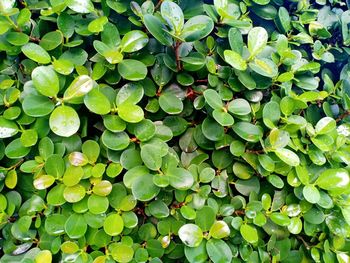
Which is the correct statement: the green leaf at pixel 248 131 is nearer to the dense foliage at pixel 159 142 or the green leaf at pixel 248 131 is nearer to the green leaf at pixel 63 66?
the dense foliage at pixel 159 142

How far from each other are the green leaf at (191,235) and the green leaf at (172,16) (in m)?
0.44

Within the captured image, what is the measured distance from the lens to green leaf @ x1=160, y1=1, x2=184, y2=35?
2.57 feet

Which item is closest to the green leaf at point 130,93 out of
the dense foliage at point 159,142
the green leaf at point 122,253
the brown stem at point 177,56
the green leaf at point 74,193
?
the dense foliage at point 159,142

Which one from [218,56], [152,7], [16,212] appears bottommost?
[16,212]

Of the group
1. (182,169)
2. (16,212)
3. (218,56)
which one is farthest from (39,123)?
(218,56)

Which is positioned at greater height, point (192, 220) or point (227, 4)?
point (227, 4)

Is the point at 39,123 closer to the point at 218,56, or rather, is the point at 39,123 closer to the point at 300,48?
the point at 218,56

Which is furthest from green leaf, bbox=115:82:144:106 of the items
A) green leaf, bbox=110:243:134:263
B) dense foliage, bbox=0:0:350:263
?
green leaf, bbox=110:243:134:263

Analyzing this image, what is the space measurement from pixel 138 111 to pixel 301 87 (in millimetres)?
454

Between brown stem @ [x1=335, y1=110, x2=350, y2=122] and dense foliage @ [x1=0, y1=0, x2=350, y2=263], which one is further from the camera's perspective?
brown stem @ [x1=335, y1=110, x2=350, y2=122]

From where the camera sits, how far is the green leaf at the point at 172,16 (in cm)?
78

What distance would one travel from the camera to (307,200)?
0.85 meters

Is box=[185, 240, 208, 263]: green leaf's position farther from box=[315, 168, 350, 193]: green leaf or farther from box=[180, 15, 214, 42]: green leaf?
box=[180, 15, 214, 42]: green leaf

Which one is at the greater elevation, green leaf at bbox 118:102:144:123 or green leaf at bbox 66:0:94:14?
green leaf at bbox 66:0:94:14
